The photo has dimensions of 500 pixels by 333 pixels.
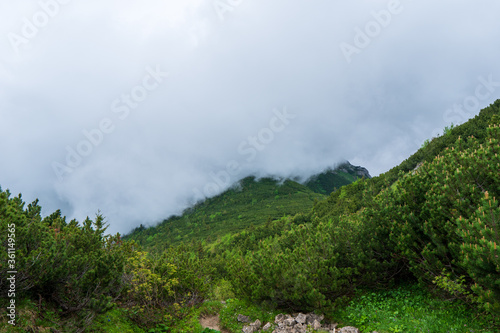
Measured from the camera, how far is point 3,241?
266 inches

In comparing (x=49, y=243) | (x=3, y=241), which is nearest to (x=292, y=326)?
(x=49, y=243)

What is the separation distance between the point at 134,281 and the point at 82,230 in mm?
2958

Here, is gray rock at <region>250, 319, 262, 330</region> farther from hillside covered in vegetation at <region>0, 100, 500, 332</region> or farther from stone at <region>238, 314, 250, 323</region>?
hillside covered in vegetation at <region>0, 100, 500, 332</region>

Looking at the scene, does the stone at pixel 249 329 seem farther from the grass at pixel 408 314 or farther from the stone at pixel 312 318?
the grass at pixel 408 314

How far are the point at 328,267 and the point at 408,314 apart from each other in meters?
3.19

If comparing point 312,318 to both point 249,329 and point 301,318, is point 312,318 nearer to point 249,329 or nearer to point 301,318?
point 301,318

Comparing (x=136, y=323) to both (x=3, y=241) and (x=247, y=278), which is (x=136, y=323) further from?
(x=3, y=241)

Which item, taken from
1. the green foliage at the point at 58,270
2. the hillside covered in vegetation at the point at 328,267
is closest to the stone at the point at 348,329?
the hillside covered in vegetation at the point at 328,267
